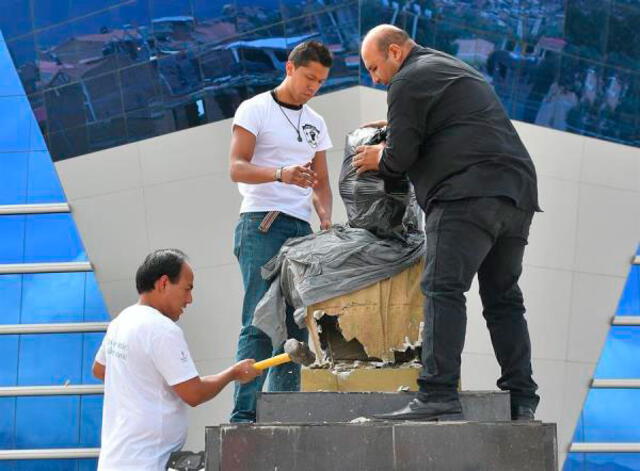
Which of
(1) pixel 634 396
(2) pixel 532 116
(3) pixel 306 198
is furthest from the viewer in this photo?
(1) pixel 634 396

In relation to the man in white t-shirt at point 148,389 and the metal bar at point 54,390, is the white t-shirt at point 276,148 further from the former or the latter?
the metal bar at point 54,390

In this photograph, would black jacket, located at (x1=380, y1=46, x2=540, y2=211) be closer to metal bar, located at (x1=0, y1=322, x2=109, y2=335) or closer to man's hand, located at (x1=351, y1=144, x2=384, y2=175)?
man's hand, located at (x1=351, y1=144, x2=384, y2=175)

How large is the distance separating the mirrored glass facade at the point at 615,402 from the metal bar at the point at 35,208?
5.80 meters

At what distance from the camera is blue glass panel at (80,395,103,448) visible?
12.9 m

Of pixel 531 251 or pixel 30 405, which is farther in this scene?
pixel 30 405

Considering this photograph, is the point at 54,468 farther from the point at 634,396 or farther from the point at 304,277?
the point at 304,277

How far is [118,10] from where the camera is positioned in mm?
11406

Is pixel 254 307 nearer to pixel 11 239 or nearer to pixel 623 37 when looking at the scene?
pixel 623 37

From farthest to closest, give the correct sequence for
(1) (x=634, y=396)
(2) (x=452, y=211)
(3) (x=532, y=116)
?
(1) (x=634, y=396) → (3) (x=532, y=116) → (2) (x=452, y=211)

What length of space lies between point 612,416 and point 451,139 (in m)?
8.07

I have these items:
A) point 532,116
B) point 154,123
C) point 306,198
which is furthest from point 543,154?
point 306,198

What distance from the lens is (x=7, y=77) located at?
13.0m

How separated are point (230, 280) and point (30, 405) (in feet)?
10.5

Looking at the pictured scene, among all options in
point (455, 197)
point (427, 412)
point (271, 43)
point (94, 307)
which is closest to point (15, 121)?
point (94, 307)
